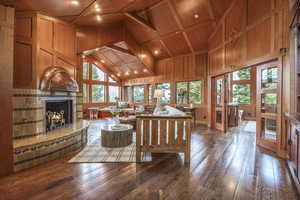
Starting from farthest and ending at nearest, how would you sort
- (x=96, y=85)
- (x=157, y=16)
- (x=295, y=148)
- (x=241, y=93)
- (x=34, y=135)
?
(x=96, y=85)
(x=241, y=93)
(x=157, y=16)
(x=34, y=135)
(x=295, y=148)

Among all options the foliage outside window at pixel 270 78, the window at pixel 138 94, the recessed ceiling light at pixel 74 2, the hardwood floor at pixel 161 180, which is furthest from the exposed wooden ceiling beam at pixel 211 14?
the window at pixel 138 94

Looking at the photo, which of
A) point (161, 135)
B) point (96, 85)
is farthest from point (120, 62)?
point (161, 135)

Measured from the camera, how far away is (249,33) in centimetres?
369

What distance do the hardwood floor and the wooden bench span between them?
0.25m

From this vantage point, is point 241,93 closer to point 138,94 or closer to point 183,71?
point 183,71

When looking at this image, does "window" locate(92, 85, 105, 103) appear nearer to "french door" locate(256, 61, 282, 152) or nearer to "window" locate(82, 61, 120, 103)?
"window" locate(82, 61, 120, 103)

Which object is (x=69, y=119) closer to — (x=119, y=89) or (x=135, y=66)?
(x=135, y=66)

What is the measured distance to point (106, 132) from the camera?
3408 mm

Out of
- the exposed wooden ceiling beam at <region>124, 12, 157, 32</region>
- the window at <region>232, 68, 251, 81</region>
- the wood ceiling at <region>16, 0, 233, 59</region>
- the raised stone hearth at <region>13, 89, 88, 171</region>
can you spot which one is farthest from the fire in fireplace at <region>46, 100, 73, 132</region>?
the window at <region>232, 68, 251, 81</region>

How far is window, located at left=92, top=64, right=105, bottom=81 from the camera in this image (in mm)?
9461

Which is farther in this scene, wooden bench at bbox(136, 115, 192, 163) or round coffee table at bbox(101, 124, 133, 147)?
round coffee table at bbox(101, 124, 133, 147)

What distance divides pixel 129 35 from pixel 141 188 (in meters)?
6.85

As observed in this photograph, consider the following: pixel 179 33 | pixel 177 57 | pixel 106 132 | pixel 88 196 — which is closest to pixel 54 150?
pixel 106 132

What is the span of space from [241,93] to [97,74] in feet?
30.6
